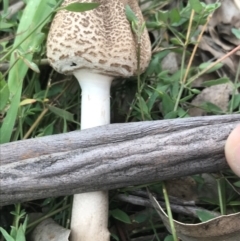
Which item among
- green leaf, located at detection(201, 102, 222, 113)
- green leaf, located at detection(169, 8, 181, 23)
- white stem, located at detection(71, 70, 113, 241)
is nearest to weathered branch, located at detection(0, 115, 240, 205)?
white stem, located at detection(71, 70, 113, 241)

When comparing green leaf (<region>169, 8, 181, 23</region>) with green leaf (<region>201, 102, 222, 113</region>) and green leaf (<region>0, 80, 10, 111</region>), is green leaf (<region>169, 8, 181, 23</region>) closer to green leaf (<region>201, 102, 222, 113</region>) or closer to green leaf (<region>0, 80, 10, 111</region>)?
green leaf (<region>201, 102, 222, 113</region>)

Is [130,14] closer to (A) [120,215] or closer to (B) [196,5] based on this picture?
(B) [196,5]

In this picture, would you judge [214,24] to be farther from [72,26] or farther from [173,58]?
[72,26]

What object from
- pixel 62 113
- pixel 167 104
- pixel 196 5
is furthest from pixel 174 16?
pixel 62 113

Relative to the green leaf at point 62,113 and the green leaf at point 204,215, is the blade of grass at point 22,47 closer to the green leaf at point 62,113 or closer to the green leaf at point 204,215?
the green leaf at point 62,113

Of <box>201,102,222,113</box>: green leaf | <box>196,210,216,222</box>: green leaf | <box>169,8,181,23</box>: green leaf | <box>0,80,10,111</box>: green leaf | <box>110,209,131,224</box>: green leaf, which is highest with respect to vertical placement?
<box>169,8,181,23</box>: green leaf

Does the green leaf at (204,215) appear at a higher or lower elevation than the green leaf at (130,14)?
lower

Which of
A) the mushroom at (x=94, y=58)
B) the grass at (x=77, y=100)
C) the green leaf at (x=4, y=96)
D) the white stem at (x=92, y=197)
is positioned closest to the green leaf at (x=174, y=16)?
the grass at (x=77, y=100)
